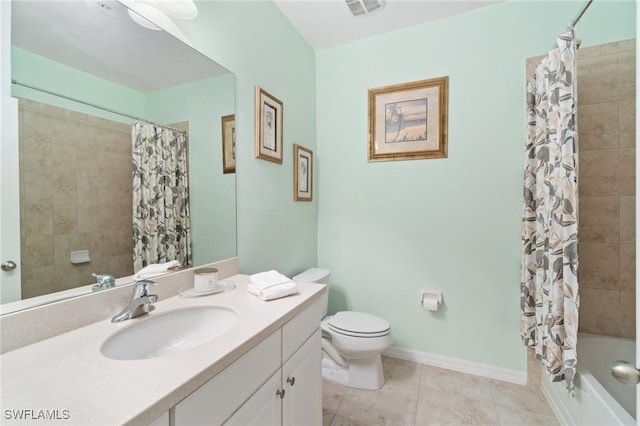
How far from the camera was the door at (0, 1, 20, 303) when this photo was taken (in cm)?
69

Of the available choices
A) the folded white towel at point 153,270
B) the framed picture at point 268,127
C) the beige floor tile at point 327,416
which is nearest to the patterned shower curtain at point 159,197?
the folded white towel at point 153,270

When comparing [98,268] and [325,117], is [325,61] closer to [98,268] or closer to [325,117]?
[325,117]

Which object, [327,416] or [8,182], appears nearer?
[8,182]

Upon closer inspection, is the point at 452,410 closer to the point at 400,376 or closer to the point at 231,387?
the point at 400,376

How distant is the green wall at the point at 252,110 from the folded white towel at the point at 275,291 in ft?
1.52

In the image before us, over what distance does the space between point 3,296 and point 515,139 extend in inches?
100.0

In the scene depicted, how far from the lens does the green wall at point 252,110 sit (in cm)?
139

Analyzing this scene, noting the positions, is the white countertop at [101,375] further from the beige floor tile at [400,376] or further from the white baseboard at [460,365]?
the white baseboard at [460,365]

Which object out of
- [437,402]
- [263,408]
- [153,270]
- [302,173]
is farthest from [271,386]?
[302,173]

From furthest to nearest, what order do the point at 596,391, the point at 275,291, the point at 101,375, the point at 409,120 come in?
the point at 409,120 → the point at 596,391 → the point at 275,291 → the point at 101,375

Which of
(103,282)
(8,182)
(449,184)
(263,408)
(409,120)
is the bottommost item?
(263,408)

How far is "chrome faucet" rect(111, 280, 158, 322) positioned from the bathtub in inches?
72.2

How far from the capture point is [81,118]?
838mm

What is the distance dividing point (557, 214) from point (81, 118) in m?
2.01
